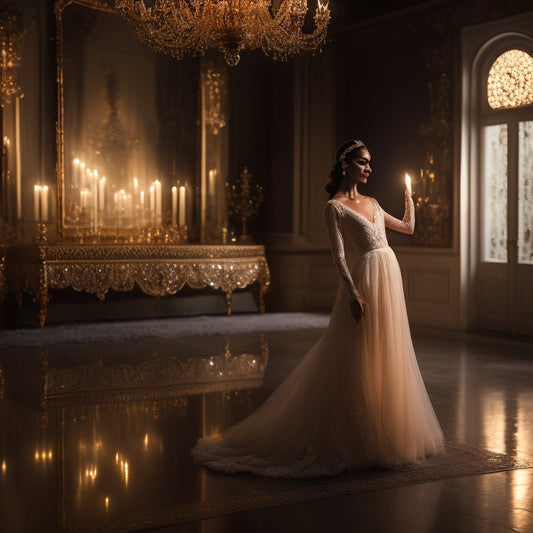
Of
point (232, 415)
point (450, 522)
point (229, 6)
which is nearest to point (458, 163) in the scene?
point (229, 6)

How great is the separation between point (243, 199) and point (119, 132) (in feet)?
5.08

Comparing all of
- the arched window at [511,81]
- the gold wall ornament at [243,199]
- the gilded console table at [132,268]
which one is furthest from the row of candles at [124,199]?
the arched window at [511,81]

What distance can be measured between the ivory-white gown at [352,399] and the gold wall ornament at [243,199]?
18.9ft

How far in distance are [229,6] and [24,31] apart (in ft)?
10.7

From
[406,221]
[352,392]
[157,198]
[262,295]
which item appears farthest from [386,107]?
[352,392]

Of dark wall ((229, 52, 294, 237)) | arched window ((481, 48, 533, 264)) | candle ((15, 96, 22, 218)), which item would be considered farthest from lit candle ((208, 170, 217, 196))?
arched window ((481, 48, 533, 264))

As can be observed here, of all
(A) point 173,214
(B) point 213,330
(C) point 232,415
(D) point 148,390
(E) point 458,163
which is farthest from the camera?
(A) point 173,214

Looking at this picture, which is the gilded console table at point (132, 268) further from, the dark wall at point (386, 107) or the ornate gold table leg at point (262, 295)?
the dark wall at point (386, 107)

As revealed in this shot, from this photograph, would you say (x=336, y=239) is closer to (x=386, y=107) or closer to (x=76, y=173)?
(x=76, y=173)

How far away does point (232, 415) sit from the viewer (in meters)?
4.46

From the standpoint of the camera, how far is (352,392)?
3.55m

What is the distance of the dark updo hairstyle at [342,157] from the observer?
3.70 m

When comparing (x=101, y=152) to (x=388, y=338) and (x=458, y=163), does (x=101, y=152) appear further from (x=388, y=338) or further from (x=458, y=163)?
(x=388, y=338)

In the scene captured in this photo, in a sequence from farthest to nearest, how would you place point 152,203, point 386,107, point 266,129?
point 266,129
point 386,107
point 152,203
